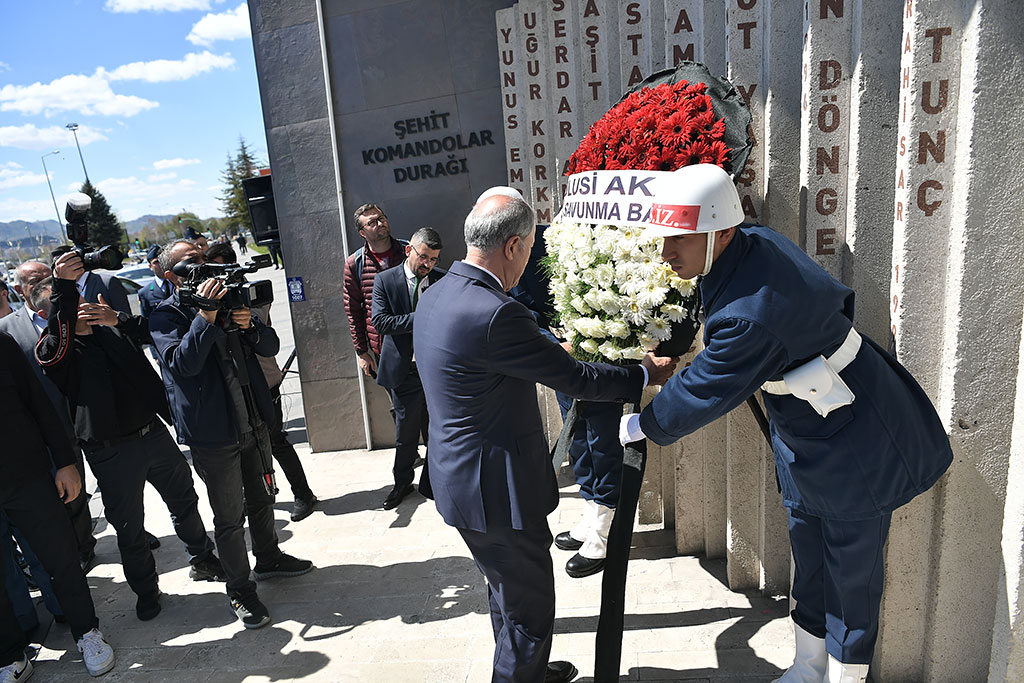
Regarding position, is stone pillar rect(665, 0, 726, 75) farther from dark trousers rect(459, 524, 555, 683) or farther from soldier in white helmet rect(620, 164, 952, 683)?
dark trousers rect(459, 524, 555, 683)

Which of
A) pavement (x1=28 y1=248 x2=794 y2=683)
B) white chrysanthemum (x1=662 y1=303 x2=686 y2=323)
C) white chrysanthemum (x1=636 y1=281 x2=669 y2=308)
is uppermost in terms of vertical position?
white chrysanthemum (x1=636 y1=281 x2=669 y2=308)

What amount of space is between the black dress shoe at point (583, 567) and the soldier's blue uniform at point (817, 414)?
1.62 m

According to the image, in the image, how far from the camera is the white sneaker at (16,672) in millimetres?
3533

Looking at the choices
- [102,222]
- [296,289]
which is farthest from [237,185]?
[296,289]

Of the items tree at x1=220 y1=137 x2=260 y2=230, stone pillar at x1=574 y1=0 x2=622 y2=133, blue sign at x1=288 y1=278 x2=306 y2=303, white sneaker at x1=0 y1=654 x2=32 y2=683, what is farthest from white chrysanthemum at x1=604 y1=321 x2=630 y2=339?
tree at x1=220 y1=137 x2=260 y2=230

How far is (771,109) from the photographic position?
9.38ft

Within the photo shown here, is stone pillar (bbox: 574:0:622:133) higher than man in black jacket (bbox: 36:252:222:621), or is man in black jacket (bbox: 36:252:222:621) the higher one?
stone pillar (bbox: 574:0:622:133)

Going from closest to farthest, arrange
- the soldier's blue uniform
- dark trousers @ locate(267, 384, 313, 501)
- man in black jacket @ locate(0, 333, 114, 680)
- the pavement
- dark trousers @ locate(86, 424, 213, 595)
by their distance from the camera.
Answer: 1. the soldier's blue uniform
2. the pavement
3. man in black jacket @ locate(0, 333, 114, 680)
4. dark trousers @ locate(86, 424, 213, 595)
5. dark trousers @ locate(267, 384, 313, 501)

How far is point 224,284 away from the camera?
3520mm

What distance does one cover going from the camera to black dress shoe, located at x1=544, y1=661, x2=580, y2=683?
3090 millimetres

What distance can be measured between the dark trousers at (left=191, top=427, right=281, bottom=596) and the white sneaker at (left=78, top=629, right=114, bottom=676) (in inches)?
25.6

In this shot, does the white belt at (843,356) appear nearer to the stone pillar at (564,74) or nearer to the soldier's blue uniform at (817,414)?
the soldier's blue uniform at (817,414)

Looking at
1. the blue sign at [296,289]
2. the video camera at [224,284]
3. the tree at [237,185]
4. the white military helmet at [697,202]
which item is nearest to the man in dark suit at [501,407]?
the white military helmet at [697,202]

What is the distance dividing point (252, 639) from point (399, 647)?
35.7 inches
